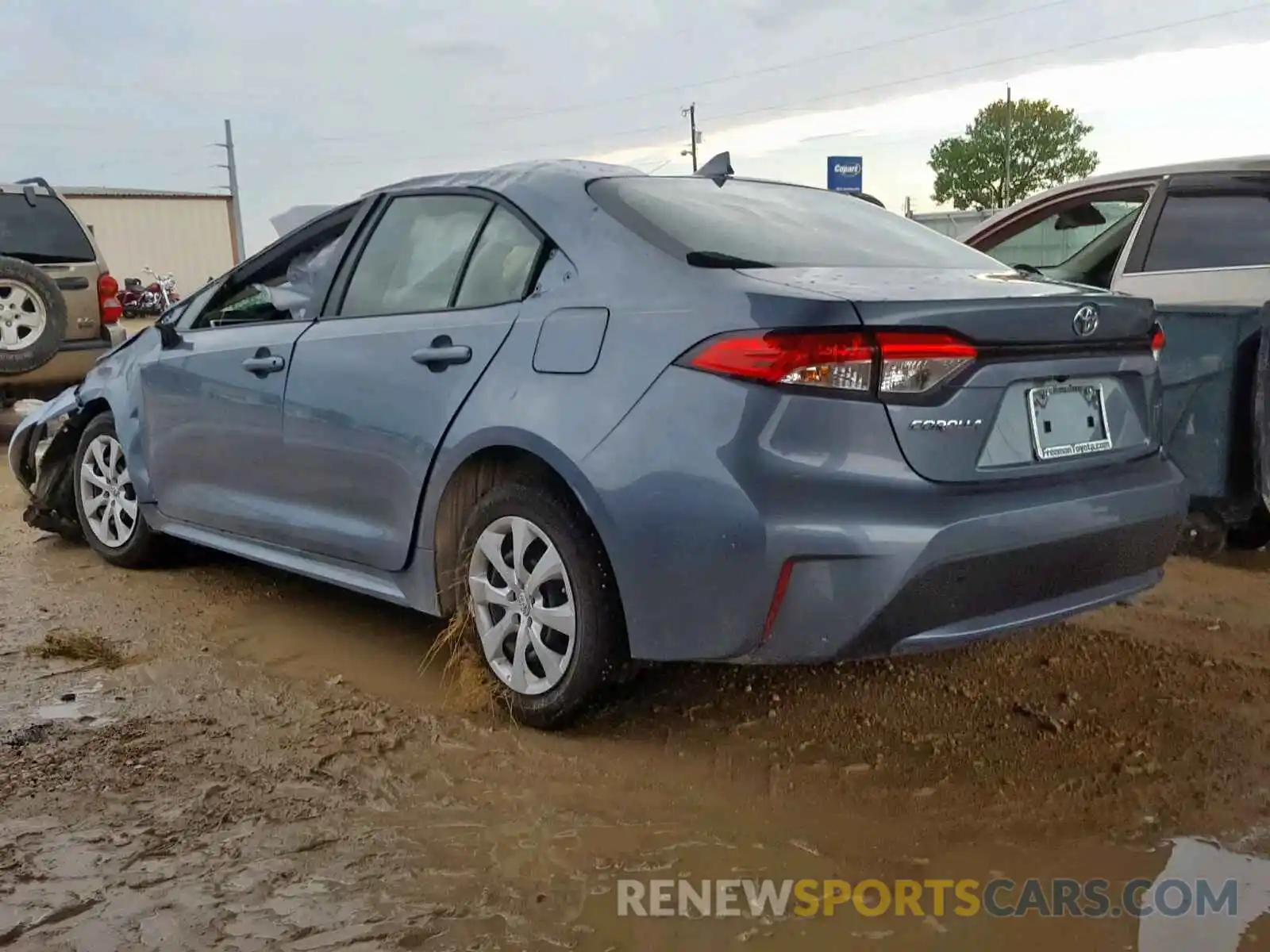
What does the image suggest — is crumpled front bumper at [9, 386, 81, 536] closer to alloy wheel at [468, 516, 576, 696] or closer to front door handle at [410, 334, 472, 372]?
front door handle at [410, 334, 472, 372]

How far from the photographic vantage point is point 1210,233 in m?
5.31

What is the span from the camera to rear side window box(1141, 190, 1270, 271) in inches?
204

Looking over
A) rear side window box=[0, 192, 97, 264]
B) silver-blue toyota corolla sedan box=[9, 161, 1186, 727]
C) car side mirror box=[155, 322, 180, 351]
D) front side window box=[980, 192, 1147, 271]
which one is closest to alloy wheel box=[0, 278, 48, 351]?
rear side window box=[0, 192, 97, 264]

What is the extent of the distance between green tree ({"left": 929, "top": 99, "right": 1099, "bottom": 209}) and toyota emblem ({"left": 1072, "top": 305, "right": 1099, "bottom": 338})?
6680cm

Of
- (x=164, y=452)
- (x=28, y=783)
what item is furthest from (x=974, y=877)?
(x=164, y=452)

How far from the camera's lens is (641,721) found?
3408mm

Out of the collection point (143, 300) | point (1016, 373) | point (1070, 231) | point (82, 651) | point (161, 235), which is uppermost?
point (161, 235)

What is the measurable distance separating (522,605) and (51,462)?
11.2 ft

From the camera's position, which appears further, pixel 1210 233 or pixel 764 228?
pixel 1210 233

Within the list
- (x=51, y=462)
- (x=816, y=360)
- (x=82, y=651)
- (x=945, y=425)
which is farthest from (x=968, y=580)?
(x=51, y=462)

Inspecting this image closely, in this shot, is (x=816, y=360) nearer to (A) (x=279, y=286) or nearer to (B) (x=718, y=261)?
(B) (x=718, y=261)

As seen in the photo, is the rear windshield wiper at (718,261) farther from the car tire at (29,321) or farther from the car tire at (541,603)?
the car tire at (29,321)

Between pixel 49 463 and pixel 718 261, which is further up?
pixel 718 261

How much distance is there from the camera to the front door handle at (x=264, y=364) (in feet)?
13.4
